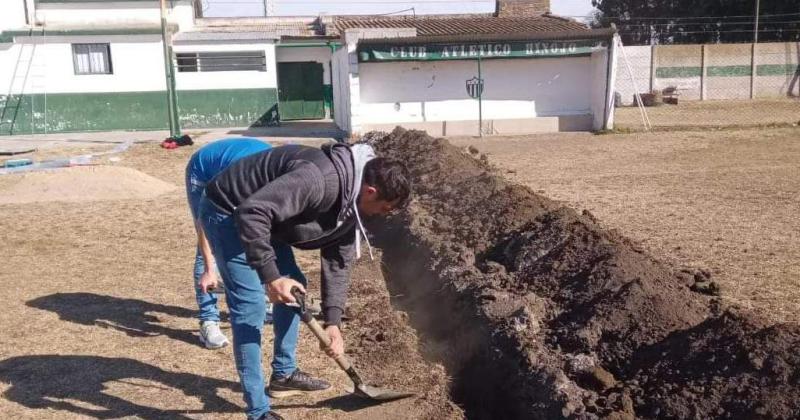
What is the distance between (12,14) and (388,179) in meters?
25.3

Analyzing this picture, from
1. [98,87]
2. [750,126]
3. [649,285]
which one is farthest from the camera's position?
[98,87]

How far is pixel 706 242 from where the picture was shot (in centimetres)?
726

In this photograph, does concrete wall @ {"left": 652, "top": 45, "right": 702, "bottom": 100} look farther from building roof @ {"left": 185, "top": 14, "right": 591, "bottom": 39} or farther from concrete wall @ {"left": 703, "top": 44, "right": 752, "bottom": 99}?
building roof @ {"left": 185, "top": 14, "right": 591, "bottom": 39}

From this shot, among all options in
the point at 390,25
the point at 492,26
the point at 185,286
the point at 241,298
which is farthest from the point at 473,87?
the point at 241,298

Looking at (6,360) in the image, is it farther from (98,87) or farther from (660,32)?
(660,32)

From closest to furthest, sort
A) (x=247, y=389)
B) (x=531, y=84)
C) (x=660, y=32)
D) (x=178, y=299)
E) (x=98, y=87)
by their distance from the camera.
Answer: (x=247, y=389) → (x=178, y=299) → (x=531, y=84) → (x=98, y=87) → (x=660, y=32)

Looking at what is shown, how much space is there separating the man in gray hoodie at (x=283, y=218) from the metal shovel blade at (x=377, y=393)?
467 mm

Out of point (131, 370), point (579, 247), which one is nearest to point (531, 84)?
point (579, 247)

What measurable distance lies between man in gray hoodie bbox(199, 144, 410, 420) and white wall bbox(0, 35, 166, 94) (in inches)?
877

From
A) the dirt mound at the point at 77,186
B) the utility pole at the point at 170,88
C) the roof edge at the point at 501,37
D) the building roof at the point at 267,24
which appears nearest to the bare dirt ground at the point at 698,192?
the roof edge at the point at 501,37

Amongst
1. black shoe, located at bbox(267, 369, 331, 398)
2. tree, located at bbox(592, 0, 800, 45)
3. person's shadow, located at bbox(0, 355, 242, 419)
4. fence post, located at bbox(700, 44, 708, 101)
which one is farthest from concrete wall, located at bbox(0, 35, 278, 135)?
tree, located at bbox(592, 0, 800, 45)

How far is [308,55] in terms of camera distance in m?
26.6

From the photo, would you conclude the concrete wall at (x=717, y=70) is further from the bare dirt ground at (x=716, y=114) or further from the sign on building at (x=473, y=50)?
the sign on building at (x=473, y=50)

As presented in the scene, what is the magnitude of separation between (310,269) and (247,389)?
137 inches
